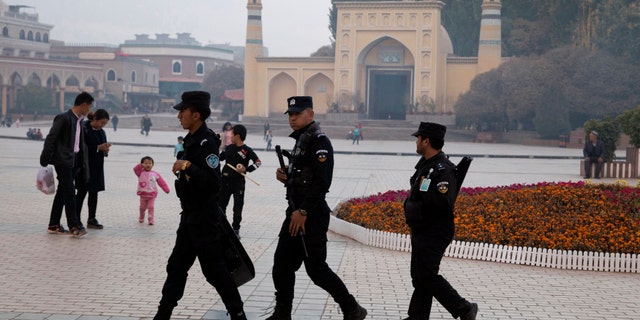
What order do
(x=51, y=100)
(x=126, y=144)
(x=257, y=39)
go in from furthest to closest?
(x=51, y=100), (x=257, y=39), (x=126, y=144)

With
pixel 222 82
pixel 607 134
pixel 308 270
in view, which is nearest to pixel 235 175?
pixel 308 270

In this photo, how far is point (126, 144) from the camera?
37625 millimetres

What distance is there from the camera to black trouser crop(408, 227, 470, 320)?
6.09 meters

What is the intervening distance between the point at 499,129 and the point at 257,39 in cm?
1997

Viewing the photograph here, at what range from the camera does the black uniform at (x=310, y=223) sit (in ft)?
20.8

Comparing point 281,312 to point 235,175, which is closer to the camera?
point 281,312

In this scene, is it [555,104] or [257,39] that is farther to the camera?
[257,39]

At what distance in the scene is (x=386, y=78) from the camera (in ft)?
207

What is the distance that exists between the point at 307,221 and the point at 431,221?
35.6 inches

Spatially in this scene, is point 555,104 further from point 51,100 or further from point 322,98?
point 51,100

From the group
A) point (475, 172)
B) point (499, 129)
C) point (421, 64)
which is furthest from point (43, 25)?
point (475, 172)

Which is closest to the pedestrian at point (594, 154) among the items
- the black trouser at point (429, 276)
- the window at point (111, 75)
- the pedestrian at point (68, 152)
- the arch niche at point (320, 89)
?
the pedestrian at point (68, 152)

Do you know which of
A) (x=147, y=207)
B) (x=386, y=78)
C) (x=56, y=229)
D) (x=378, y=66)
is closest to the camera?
(x=56, y=229)

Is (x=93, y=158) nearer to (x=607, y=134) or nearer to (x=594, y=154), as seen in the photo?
(x=594, y=154)
